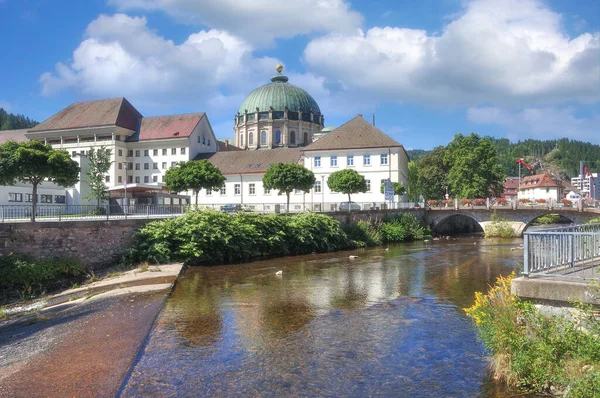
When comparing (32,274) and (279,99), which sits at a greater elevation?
(279,99)

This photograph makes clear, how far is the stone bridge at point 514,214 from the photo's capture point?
4559 centimetres

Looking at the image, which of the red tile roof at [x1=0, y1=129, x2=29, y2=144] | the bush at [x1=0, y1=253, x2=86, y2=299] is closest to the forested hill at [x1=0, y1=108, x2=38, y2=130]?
the red tile roof at [x1=0, y1=129, x2=29, y2=144]

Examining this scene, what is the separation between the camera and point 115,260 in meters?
22.8

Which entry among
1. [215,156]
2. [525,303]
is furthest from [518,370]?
[215,156]

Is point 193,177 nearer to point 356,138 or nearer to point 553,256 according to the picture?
point 356,138

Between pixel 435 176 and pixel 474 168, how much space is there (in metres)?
14.2

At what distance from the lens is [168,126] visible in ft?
238

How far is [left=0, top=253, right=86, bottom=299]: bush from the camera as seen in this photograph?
17469 mm

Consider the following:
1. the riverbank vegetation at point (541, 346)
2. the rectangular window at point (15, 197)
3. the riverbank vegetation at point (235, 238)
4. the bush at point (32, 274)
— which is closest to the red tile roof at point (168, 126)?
the rectangular window at point (15, 197)

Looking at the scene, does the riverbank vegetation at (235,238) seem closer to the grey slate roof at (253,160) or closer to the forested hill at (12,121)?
the grey slate roof at (253,160)

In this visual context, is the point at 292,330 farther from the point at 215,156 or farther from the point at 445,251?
the point at 215,156

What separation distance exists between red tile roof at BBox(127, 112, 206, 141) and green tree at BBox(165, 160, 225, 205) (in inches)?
1230

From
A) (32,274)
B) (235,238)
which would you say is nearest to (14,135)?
(235,238)

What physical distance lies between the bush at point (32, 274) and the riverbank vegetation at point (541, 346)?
1561cm
